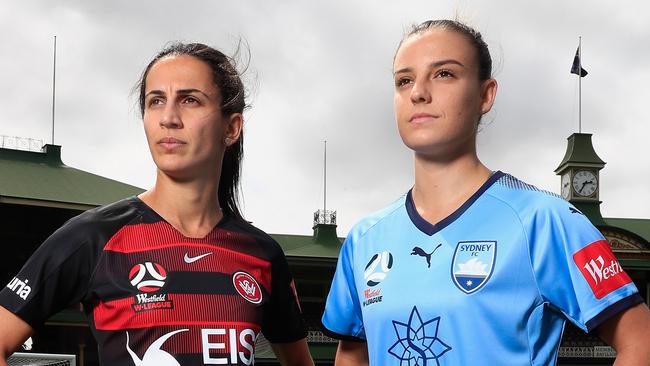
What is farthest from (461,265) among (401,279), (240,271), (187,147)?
(187,147)

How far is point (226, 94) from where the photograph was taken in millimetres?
3893

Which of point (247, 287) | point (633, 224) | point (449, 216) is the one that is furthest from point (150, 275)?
point (633, 224)

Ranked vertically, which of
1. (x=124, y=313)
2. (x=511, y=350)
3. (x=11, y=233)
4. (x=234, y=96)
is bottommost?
(x=511, y=350)

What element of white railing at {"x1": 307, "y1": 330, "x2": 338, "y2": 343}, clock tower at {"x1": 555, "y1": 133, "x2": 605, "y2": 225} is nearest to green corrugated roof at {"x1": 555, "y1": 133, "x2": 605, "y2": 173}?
clock tower at {"x1": 555, "y1": 133, "x2": 605, "y2": 225}

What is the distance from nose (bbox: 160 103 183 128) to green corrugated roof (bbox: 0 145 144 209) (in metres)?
13.4

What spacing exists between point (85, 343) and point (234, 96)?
1472 centimetres

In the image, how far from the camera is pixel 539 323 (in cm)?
324

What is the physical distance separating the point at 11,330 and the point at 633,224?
25.2 meters

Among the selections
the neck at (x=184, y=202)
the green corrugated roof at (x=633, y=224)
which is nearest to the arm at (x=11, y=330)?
the neck at (x=184, y=202)

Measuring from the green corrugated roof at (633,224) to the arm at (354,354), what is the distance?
23242mm

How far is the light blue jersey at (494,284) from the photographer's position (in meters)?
3.24

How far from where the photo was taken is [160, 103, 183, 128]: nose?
364cm

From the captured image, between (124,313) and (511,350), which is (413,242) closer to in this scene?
(511,350)

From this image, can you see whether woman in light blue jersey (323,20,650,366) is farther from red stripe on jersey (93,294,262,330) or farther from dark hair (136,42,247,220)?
dark hair (136,42,247,220)
